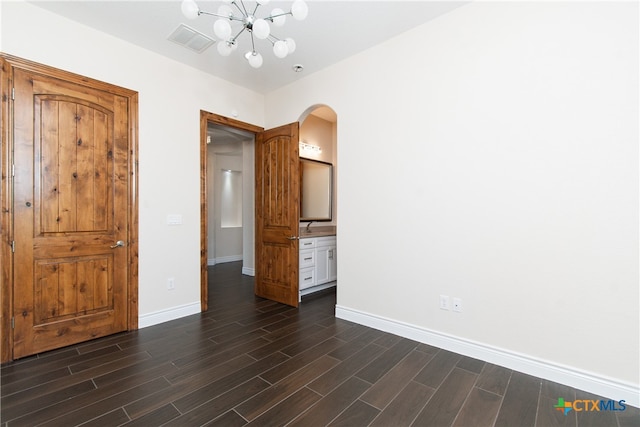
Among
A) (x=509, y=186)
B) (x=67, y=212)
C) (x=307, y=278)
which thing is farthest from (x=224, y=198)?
(x=509, y=186)

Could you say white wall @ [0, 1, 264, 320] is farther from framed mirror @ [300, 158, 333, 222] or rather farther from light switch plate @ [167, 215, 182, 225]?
framed mirror @ [300, 158, 333, 222]

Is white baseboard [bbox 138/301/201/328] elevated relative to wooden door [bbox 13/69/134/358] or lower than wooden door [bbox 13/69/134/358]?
lower

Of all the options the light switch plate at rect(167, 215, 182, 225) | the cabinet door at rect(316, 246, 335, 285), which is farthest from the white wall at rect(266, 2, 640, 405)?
the light switch plate at rect(167, 215, 182, 225)

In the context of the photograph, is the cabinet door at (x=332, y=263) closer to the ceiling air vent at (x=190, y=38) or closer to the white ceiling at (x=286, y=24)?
the white ceiling at (x=286, y=24)

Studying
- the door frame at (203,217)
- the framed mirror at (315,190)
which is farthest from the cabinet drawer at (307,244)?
the door frame at (203,217)

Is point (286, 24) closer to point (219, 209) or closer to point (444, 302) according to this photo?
A: point (444, 302)

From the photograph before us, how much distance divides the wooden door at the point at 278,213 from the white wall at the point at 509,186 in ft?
2.96

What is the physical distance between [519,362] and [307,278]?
261 cm

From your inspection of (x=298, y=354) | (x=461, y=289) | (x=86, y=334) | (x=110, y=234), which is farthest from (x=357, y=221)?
(x=86, y=334)

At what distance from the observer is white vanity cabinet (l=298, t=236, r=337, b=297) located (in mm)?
4157

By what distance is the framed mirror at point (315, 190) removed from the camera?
500 centimetres

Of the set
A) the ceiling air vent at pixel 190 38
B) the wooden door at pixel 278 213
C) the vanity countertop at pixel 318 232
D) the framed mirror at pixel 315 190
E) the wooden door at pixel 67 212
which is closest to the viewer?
the wooden door at pixel 67 212

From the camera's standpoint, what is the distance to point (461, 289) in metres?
2.57

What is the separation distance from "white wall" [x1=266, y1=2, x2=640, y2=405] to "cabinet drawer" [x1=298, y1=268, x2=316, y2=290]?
1.02 meters
